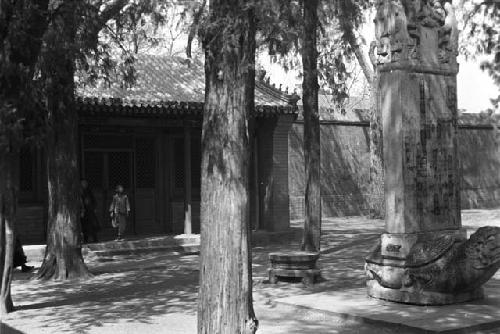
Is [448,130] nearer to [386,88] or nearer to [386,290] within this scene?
[386,88]

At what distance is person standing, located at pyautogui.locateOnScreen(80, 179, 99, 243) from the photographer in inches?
684

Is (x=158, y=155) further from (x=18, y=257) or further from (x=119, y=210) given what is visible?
(x=18, y=257)

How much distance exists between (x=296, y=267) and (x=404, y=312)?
134 inches

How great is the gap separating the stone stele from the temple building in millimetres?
9046

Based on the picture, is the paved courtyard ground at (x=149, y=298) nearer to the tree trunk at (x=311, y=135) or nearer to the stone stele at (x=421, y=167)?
the tree trunk at (x=311, y=135)

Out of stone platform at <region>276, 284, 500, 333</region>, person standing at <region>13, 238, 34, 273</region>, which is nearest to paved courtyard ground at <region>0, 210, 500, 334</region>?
stone platform at <region>276, 284, 500, 333</region>

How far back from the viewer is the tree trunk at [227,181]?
218 inches

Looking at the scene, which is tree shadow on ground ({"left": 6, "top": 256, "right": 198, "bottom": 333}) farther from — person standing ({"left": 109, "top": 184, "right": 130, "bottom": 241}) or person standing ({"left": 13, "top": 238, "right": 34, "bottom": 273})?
person standing ({"left": 109, "top": 184, "right": 130, "bottom": 241})

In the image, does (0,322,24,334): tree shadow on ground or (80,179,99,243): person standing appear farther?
(80,179,99,243): person standing

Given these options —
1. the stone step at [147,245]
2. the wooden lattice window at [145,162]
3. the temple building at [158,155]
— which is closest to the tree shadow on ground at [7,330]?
the stone step at [147,245]

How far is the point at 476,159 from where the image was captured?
102ft

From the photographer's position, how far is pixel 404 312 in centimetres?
848

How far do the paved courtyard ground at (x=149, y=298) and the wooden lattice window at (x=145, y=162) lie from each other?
314 cm

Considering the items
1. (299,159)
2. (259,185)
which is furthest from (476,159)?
(259,185)
